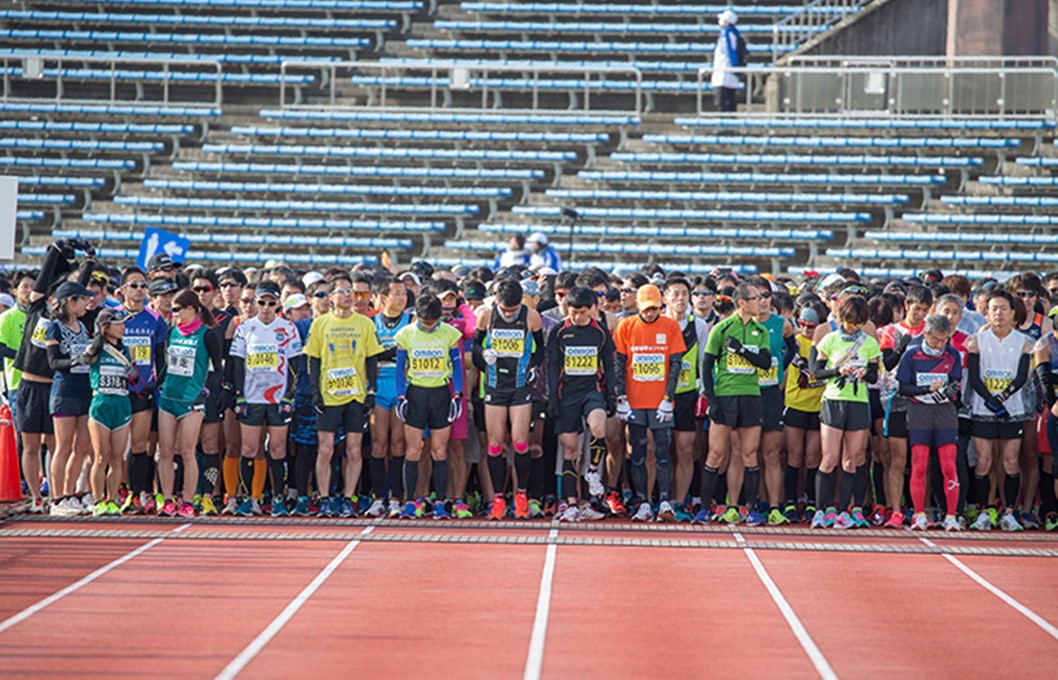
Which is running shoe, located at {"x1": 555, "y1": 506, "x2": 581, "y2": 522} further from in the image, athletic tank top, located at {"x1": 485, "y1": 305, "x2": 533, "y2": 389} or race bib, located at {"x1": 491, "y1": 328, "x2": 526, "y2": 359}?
race bib, located at {"x1": 491, "y1": 328, "x2": 526, "y2": 359}

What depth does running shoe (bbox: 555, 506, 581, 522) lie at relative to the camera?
39.2 ft

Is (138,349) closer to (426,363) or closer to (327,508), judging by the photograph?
(327,508)

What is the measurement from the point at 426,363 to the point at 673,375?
1963 mm

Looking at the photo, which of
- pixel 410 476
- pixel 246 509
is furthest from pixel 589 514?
pixel 246 509

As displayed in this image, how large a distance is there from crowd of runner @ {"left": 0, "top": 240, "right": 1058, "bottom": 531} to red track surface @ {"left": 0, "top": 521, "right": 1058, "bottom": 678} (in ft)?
2.25

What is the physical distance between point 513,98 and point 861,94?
639cm

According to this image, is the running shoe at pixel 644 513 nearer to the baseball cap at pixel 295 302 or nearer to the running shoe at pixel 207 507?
the running shoe at pixel 207 507

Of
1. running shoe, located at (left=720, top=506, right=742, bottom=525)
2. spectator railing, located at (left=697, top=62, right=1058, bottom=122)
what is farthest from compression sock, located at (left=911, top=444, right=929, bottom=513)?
spectator railing, located at (left=697, top=62, right=1058, bottom=122)

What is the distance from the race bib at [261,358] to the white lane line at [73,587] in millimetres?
1534

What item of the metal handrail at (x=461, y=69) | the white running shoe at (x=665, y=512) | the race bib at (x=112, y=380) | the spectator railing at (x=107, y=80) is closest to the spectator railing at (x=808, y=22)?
the metal handrail at (x=461, y=69)

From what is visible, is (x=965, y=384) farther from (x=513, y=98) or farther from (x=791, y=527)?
(x=513, y=98)

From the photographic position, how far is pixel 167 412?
1186 centimetres

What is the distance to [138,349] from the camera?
11945mm

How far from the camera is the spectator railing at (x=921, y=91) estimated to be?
2330 centimetres
